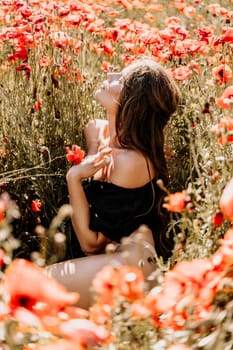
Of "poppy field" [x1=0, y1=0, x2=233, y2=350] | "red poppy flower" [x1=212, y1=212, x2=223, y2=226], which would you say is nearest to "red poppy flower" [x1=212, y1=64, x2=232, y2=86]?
"poppy field" [x1=0, y1=0, x2=233, y2=350]

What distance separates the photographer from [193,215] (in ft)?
8.18

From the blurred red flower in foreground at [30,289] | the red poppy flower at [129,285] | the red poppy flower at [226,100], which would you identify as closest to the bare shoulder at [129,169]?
the red poppy flower at [226,100]

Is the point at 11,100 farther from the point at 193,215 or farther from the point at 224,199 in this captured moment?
the point at 224,199

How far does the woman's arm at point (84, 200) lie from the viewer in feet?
8.48

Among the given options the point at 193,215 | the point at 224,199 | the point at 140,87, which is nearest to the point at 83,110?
the point at 140,87

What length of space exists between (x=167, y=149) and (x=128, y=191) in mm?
391

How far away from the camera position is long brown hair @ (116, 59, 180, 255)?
2660 mm

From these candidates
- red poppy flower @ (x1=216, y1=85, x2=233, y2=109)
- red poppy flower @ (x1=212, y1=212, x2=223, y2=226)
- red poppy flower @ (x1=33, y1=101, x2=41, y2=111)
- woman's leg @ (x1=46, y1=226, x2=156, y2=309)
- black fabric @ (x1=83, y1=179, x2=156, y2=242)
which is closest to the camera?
red poppy flower @ (x1=212, y1=212, x2=223, y2=226)

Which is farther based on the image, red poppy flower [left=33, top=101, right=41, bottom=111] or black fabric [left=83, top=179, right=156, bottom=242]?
red poppy flower [left=33, top=101, right=41, bottom=111]

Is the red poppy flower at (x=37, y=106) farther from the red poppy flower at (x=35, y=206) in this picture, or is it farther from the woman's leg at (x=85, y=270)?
the woman's leg at (x=85, y=270)

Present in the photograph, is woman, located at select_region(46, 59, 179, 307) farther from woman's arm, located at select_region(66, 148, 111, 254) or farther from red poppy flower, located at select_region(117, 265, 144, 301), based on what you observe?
red poppy flower, located at select_region(117, 265, 144, 301)

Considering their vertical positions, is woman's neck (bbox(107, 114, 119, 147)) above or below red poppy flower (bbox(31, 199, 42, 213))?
above

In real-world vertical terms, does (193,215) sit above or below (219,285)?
below

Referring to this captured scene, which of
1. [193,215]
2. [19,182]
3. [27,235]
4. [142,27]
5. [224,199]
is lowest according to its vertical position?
[27,235]
